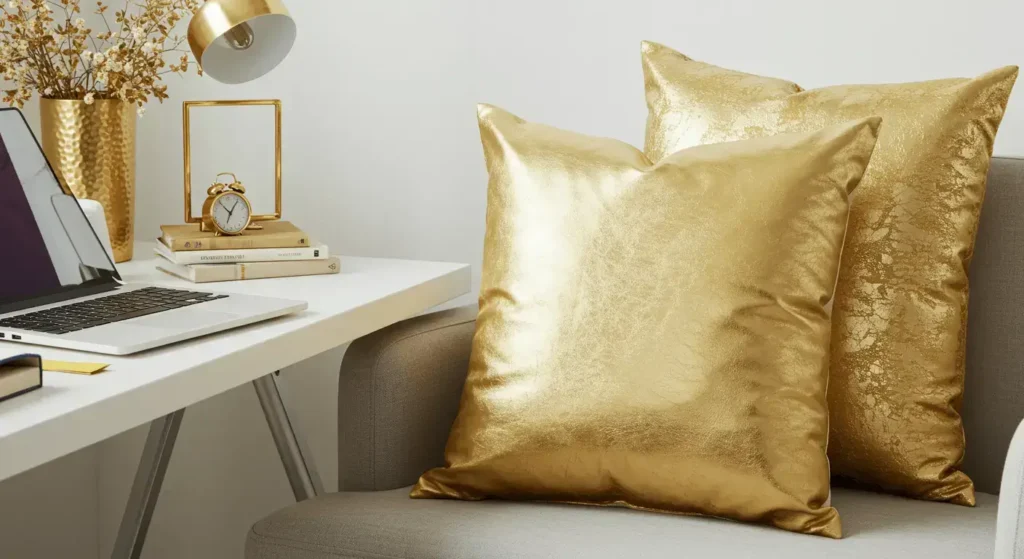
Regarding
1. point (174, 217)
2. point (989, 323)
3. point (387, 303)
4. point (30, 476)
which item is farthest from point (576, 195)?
point (30, 476)

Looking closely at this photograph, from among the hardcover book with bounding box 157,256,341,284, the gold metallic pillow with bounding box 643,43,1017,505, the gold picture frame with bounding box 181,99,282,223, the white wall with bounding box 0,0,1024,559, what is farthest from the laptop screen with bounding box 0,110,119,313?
the gold metallic pillow with bounding box 643,43,1017,505

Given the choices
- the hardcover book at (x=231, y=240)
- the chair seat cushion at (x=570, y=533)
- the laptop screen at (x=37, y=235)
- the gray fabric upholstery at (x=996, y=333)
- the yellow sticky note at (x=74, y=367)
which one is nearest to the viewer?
the yellow sticky note at (x=74, y=367)

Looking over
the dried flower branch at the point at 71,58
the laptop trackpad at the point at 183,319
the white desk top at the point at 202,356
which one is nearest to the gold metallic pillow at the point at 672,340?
the white desk top at the point at 202,356

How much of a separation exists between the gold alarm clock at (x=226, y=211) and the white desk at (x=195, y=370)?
0.10 meters

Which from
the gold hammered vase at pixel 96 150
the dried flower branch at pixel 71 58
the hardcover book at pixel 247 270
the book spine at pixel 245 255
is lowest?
the hardcover book at pixel 247 270

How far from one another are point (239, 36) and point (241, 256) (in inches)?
11.8

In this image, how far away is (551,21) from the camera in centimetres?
182

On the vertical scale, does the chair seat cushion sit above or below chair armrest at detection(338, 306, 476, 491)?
below

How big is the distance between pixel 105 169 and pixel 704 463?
974 millimetres

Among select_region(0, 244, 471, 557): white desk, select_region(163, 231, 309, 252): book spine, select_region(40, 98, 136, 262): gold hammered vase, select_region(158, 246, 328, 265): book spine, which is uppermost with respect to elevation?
select_region(40, 98, 136, 262): gold hammered vase

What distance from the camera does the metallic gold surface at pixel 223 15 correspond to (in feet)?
4.50

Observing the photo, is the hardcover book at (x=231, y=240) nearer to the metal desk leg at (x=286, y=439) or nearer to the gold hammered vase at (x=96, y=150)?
the gold hammered vase at (x=96, y=150)

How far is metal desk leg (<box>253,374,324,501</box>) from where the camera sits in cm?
160

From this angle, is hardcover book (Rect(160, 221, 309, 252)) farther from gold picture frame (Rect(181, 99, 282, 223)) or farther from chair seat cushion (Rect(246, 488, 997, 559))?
chair seat cushion (Rect(246, 488, 997, 559))
